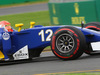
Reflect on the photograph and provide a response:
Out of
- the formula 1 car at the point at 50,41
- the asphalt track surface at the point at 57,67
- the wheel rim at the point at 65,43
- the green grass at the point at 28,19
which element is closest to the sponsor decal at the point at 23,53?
the formula 1 car at the point at 50,41

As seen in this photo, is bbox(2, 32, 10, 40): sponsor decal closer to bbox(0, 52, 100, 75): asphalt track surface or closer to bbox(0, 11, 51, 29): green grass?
bbox(0, 52, 100, 75): asphalt track surface

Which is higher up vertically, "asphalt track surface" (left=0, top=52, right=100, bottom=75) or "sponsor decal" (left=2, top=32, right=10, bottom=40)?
"sponsor decal" (left=2, top=32, right=10, bottom=40)

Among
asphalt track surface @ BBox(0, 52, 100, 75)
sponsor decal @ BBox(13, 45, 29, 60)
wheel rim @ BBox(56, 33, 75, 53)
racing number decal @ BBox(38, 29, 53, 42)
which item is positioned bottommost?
asphalt track surface @ BBox(0, 52, 100, 75)

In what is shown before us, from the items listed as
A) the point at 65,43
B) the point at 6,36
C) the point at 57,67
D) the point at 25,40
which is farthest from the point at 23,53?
the point at 57,67

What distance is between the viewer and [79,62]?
23.0ft

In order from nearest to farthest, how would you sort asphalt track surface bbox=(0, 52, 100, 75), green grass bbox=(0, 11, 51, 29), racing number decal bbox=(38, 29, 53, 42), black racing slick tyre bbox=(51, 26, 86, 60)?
asphalt track surface bbox=(0, 52, 100, 75)
black racing slick tyre bbox=(51, 26, 86, 60)
racing number decal bbox=(38, 29, 53, 42)
green grass bbox=(0, 11, 51, 29)

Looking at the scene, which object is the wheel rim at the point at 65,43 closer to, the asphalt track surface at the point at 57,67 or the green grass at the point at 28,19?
the asphalt track surface at the point at 57,67

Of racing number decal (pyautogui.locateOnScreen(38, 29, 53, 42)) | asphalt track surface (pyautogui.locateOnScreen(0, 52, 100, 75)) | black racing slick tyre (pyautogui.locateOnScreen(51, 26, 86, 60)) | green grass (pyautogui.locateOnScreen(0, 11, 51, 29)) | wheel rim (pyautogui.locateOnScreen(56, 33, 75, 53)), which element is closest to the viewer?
asphalt track surface (pyautogui.locateOnScreen(0, 52, 100, 75))

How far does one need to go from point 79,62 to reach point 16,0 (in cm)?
2559

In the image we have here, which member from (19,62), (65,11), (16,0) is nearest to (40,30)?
(19,62)

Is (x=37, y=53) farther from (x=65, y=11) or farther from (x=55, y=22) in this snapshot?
(x=55, y=22)

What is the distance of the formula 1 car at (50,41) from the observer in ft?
23.5

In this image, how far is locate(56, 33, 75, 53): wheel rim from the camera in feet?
23.7

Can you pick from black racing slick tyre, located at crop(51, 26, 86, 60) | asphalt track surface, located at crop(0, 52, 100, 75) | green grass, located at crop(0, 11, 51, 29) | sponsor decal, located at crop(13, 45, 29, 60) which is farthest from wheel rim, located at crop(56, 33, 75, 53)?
green grass, located at crop(0, 11, 51, 29)
